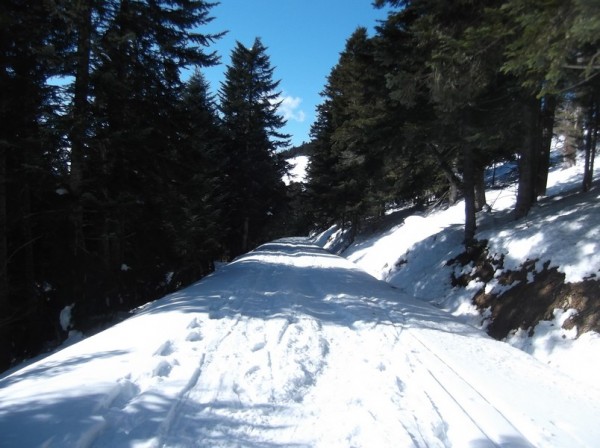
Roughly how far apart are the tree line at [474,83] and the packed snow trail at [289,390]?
3989mm

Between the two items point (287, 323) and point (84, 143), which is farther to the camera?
point (84, 143)

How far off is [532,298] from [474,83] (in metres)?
4.24

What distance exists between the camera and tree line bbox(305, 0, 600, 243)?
5.11 m

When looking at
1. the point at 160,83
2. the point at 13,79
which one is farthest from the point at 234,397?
the point at 160,83

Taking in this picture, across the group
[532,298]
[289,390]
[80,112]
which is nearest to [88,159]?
[80,112]

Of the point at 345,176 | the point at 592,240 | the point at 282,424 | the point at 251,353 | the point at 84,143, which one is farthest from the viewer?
the point at 345,176

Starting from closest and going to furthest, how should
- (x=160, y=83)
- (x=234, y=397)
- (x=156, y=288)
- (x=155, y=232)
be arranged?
(x=234, y=397), (x=160, y=83), (x=155, y=232), (x=156, y=288)

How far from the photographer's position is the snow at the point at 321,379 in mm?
3145

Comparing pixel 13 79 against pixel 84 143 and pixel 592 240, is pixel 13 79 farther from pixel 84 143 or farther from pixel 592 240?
pixel 592 240

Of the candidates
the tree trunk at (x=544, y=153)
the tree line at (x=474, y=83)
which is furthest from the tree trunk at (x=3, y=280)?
the tree trunk at (x=544, y=153)

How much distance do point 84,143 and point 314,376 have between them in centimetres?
784

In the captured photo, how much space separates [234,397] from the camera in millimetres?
3777

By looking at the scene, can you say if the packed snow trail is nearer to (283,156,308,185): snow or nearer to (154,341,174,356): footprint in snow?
(154,341,174,356): footprint in snow

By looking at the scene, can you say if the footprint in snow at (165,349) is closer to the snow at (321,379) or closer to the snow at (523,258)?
the snow at (321,379)
